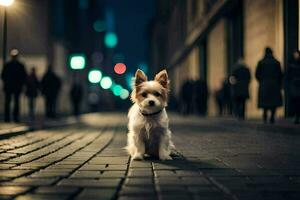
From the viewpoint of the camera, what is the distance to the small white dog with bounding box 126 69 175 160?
795cm

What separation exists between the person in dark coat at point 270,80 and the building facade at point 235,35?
11.5 feet

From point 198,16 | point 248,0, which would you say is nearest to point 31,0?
point 198,16

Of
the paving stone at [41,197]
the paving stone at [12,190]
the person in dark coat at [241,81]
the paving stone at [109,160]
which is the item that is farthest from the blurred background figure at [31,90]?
the paving stone at [41,197]

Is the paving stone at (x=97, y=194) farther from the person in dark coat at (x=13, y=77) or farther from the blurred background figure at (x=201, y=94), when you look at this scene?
the blurred background figure at (x=201, y=94)

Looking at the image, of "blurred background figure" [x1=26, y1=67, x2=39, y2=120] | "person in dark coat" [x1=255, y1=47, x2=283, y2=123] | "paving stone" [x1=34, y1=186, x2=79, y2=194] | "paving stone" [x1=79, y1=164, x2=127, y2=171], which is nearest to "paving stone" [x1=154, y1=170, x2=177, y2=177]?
"paving stone" [x1=79, y1=164, x2=127, y2=171]

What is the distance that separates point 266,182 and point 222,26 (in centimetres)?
2914

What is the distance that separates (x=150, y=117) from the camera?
A: 8.16 metres

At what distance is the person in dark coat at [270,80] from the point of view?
17.3m

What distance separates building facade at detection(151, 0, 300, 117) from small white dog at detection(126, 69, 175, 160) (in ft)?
43.6

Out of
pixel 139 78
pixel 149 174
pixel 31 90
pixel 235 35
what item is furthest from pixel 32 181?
pixel 235 35

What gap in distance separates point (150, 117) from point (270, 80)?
998cm

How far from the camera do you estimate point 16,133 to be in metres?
14.7

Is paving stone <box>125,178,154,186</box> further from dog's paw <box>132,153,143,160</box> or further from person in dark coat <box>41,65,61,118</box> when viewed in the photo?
person in dark coat <box>41,65,61,118</box>

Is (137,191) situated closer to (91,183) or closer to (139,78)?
(91,183)
